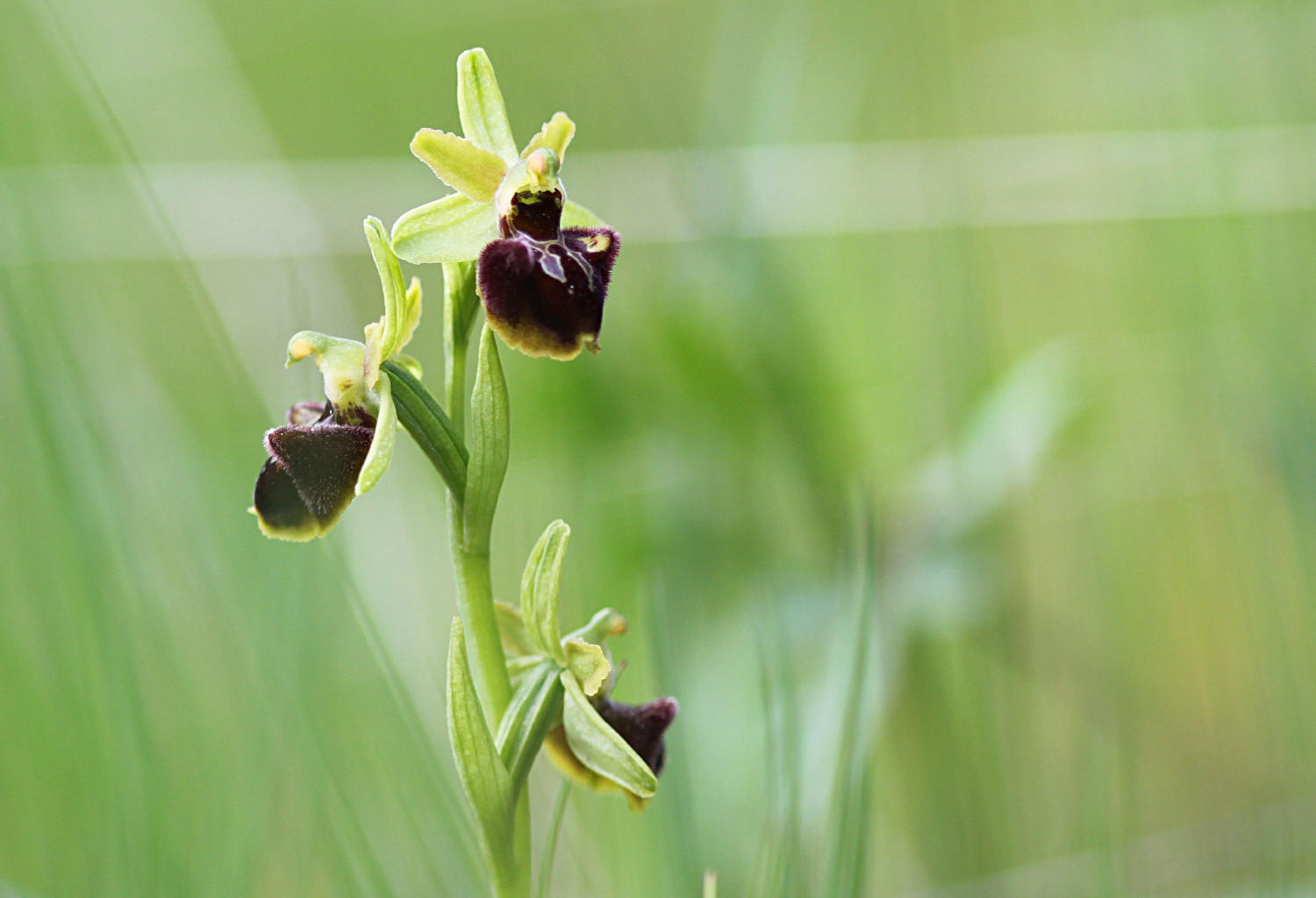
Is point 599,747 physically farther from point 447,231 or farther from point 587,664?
point 447,231

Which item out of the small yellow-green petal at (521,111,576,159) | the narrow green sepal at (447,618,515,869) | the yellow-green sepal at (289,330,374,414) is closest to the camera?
the narrow green sepal at (447,618,515,869)

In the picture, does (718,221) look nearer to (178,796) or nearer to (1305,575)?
(1305,575)

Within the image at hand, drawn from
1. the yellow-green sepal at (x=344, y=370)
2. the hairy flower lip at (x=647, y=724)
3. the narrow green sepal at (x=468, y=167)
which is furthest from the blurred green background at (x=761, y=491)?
the narrow green sepal at (x=468, y=167)

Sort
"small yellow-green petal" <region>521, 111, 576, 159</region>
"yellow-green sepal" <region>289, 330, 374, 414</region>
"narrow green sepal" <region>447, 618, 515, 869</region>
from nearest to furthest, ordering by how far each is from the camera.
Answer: "narrow green sepal" <region>447, 618, 515, 869</region> → "yellow-green sepal" <region>289, 330, 374, 414</region> → "small yellow-green petal" <region>521, 111, 576, 159</region>

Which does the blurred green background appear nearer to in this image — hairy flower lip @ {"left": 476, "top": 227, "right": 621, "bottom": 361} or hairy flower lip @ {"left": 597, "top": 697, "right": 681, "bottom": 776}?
hairy flower lip @ {"left": 597, "top": 697, "right": 681, "bottom": 776}

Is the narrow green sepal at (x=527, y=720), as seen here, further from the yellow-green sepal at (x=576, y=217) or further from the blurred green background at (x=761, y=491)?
the yellow-green sepal at (x=576, y=217)

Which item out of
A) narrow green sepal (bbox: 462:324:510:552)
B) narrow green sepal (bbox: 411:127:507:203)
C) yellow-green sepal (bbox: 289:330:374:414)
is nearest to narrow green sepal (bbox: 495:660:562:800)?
narrow green sepal (bbox: 462:324:510:552)

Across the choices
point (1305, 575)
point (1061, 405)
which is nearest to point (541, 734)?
point (1305, 575)
